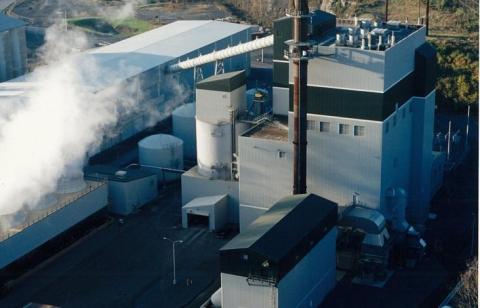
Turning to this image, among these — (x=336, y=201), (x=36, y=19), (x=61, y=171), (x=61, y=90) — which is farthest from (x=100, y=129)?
(x=36, y=19)

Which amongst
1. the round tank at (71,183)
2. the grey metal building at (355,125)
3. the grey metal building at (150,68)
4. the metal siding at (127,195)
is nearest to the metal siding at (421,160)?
the grey metal building at (355,125)

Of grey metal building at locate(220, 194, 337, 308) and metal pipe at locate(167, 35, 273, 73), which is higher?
metal pipe at locate(167, 35, 273, 73)

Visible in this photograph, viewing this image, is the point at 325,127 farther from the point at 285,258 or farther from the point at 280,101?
the point at 285,258

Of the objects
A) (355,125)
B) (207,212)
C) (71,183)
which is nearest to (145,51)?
(71,183)

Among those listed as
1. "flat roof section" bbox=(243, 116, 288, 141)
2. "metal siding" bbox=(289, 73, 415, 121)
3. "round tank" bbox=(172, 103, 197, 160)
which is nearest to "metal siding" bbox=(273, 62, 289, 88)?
"flat roof section" bbox=(243, 116, 288, 141)

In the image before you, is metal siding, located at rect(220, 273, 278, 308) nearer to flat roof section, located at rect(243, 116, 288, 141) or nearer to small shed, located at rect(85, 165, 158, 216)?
flat roof section, located at rect(243, 116, 288, 141)

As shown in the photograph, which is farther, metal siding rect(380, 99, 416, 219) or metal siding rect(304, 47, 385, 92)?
metal siding rect(380, 99, 416, 219)

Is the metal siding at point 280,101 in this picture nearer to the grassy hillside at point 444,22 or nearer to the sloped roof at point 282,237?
the sloped roof at point 282,237
